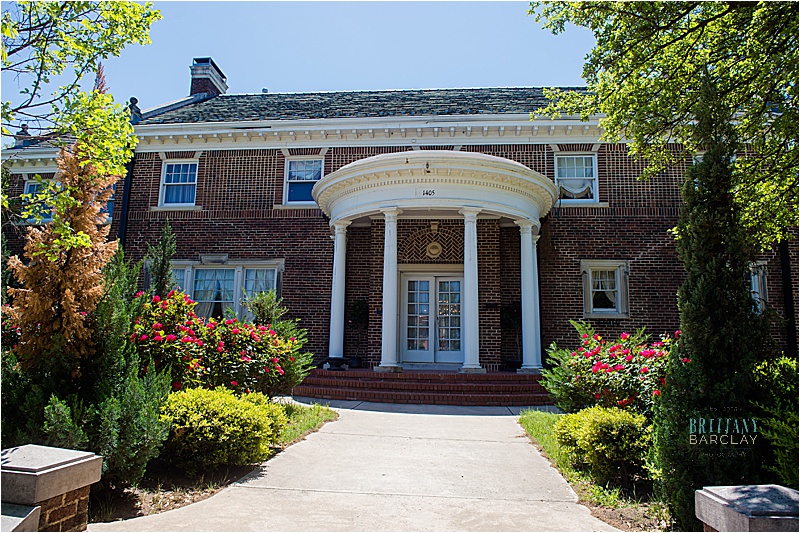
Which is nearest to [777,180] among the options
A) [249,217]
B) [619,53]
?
[619,53]

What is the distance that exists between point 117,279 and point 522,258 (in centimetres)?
936

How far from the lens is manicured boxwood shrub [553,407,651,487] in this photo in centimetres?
519

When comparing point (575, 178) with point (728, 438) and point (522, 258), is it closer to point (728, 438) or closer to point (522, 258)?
point (522, 258)

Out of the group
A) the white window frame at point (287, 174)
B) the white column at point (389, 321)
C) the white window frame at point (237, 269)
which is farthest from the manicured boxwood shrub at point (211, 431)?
the white window frame at point (287, 174)

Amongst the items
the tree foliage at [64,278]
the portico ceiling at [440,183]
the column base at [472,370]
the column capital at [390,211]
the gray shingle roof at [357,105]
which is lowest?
the column base at [472,370]

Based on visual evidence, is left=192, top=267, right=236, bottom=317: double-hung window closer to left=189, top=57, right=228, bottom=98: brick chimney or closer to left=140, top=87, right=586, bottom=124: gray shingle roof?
left=140, top=87, right=586, bottom=124: gray shingle roof

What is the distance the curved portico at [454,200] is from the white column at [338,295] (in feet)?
0.26

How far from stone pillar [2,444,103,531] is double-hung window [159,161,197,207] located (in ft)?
43.7

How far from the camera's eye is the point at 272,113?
1706cm

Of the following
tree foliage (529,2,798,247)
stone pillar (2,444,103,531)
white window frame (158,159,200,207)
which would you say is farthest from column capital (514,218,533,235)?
stone pillar (2,444,103,531)

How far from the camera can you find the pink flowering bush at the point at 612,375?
19.2 ft

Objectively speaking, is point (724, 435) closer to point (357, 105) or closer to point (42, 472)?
point (42, 472)

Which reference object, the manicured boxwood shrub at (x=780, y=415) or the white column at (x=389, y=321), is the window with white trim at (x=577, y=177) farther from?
the manicured boxwood shrub at (x=780, y=415)

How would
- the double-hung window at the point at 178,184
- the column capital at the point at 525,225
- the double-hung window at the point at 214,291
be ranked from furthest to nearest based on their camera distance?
the double-hung window at the point at 178,184
the double-hung window at the point at 214,291
the column capital at the point at 525,225
